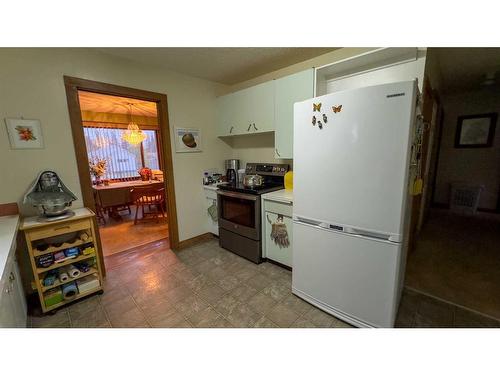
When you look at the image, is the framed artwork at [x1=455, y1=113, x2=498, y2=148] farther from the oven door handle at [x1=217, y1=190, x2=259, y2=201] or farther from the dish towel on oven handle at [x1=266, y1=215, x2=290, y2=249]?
the oven door handle at [x1=217, y1=190, x2=259, y2=201]

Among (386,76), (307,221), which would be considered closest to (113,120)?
(307,221)

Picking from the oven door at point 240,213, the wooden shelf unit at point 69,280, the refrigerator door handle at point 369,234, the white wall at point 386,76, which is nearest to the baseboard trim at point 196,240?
the oven door at point 240,213

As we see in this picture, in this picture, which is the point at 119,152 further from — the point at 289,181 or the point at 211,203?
the point at 289,181

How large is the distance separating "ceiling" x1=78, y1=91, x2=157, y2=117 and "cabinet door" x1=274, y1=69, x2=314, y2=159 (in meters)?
2.32

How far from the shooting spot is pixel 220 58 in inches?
86.6

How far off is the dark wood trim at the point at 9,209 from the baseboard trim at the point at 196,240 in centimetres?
157

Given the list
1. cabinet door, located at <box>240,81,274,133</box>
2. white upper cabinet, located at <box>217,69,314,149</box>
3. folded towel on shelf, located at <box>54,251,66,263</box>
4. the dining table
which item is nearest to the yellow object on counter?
white upper cabinet, located at <box>217,69,314,149</box>

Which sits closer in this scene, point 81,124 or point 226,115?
point 81,124

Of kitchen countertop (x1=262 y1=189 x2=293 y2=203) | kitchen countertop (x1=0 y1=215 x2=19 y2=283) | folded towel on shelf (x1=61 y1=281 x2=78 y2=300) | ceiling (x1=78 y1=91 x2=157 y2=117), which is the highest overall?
ceiling (x1=78 y1=91 x2=157 y2=117)

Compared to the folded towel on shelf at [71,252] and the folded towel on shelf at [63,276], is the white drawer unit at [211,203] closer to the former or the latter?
the folded towel on shelf at [71,252]

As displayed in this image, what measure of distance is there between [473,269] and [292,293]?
200cm

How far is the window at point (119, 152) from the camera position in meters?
4.59

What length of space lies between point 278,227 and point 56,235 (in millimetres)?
1953

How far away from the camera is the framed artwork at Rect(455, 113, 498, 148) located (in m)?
3.59
